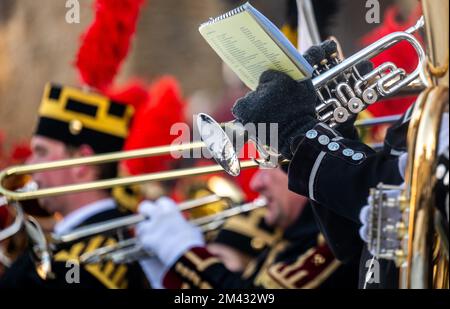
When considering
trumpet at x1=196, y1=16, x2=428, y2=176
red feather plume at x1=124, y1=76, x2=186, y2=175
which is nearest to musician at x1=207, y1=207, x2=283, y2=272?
red feather plume at x1=124, y1=76, x2=186, y2=175

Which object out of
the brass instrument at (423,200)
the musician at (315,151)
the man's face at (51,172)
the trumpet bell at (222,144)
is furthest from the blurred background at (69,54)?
the brass instrument at (423,200)

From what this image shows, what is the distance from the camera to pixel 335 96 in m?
2.53

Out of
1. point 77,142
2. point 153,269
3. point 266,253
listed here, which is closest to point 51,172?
point 77,142

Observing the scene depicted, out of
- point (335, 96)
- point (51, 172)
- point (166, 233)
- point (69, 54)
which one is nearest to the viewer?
point (335, 96)

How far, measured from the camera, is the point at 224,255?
4980 mm

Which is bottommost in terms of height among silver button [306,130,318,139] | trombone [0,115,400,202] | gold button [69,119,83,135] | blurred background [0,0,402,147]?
trombone [0,115,400,202]

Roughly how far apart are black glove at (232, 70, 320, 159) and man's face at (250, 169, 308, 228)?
196 centimetres

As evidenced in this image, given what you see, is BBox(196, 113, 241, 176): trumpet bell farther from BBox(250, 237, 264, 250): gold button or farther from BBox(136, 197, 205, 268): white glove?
BBox(250, 237, 264, 250): gold button

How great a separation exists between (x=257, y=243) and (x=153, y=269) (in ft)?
1.92

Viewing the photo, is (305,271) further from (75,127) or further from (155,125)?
(155,125)

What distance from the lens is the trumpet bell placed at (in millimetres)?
2455

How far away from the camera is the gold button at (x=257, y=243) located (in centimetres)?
479

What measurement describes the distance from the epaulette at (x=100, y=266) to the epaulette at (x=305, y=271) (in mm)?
633
